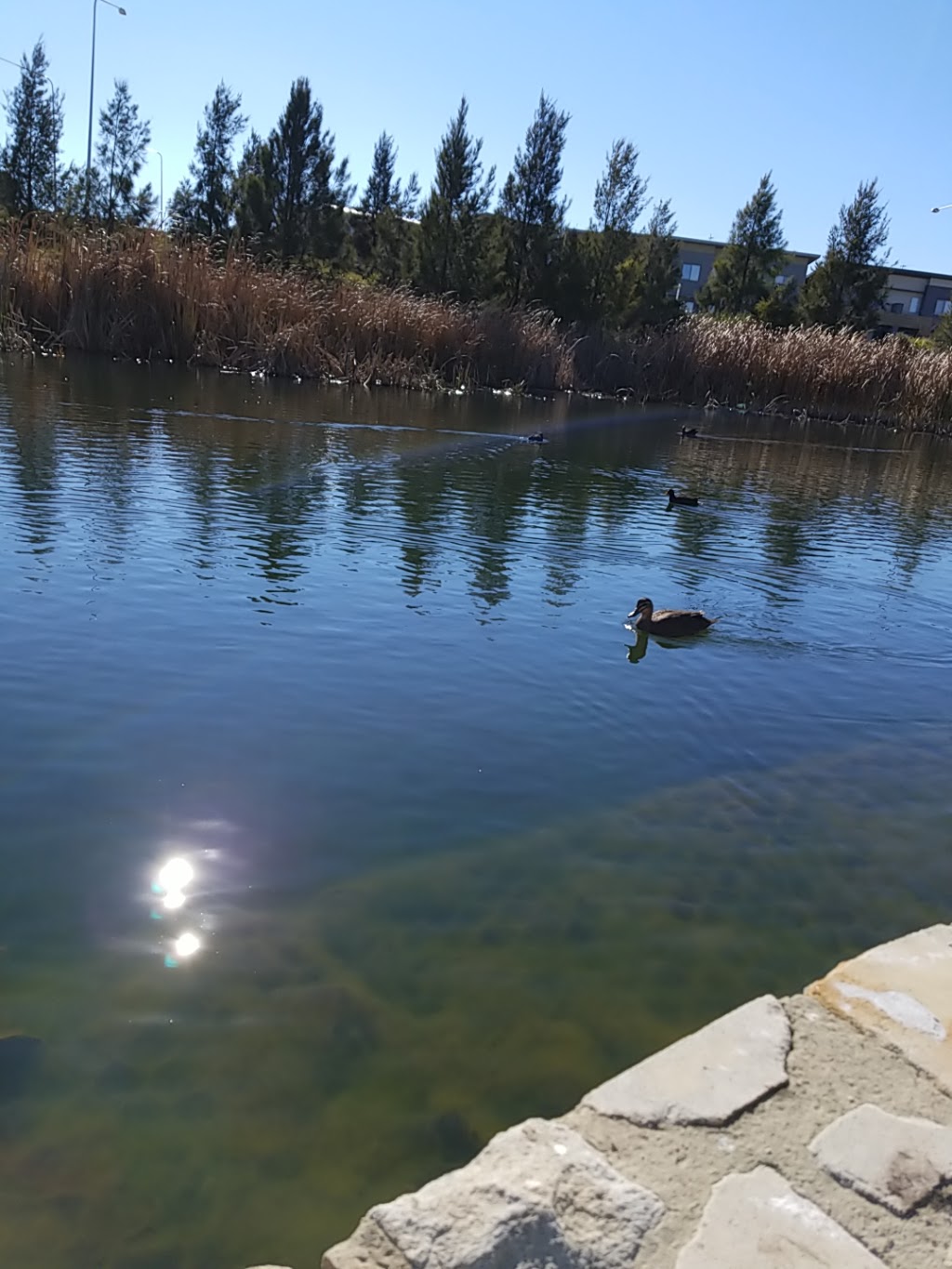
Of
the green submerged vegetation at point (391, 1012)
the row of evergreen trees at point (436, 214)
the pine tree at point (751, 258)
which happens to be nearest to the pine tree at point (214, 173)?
the row of evergreen trees at point (436, 214)

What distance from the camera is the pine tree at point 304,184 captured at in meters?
38.1

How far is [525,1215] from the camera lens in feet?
6.62

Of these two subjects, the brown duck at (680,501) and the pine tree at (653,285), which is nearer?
the brown duck at (680,501)

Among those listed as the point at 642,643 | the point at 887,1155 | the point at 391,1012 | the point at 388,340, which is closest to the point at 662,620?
the point at 642,643

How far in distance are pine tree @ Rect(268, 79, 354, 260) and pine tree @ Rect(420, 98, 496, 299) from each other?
18.7 feet

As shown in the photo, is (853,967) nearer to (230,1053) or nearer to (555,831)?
(555,831)

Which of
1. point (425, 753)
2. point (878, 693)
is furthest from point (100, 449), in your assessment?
point (878, 693)

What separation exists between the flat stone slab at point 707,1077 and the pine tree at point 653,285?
3592 centimetres

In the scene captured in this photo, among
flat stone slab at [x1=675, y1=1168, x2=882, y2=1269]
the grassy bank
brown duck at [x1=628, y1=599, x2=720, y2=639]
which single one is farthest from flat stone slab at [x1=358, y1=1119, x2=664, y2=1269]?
the grassy bank

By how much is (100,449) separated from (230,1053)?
32.5ft

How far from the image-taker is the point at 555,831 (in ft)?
13.7

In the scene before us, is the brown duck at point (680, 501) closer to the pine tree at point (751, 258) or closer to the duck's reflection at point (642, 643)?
the duck's reflection at point (642, 643)

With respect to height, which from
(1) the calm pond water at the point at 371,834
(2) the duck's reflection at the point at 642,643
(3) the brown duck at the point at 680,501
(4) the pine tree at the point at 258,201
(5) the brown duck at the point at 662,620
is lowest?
(1) the calm pond water at the point at 371,834

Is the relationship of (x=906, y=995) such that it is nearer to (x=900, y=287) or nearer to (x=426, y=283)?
(x=426, y=283)
